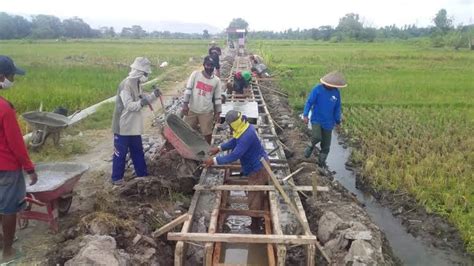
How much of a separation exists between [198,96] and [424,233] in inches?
151

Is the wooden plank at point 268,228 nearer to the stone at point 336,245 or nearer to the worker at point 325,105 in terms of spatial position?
the stone at point 336,245

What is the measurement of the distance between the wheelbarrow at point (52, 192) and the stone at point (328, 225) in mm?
2785

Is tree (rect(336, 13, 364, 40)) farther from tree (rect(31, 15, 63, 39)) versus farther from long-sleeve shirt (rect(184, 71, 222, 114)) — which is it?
long-sleeve shirt (rect(184, 71, 222, 114))

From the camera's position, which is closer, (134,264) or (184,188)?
(134,264)

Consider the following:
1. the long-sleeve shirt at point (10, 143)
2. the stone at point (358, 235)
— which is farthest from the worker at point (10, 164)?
the stone at point (358, 235)

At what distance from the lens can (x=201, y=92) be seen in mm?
7086

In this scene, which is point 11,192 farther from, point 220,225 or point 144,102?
point 220,225

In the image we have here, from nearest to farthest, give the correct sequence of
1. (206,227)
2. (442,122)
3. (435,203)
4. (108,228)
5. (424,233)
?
(108,228) → (206,227) → (424,233) → (435,203) → (442,122)

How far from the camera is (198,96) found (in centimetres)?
711

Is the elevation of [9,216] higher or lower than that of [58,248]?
higher

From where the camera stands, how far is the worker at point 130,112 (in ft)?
18.8

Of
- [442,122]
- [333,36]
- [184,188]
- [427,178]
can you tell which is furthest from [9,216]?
[333,36]

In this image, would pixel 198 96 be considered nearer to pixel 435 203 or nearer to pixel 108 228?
pixel 108 228

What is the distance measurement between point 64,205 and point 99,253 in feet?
5.59
